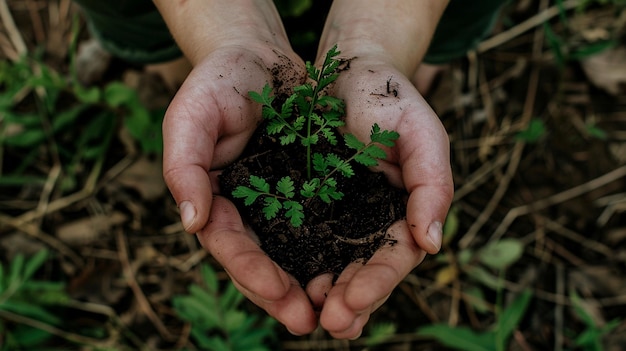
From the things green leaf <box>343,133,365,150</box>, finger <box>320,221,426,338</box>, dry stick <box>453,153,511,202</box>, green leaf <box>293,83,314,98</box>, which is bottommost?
dry stick <box>453,153,511,202</box>

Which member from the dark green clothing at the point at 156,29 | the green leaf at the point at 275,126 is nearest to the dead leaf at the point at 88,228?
the dark green clothing at the point at 156,29

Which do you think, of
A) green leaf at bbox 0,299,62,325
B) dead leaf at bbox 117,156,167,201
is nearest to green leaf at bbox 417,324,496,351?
dead leaf at bbox 117,156,167,201

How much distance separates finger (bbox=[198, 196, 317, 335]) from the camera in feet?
6.19

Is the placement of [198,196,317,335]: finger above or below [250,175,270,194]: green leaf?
below

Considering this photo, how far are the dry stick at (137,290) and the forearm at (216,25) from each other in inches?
55.9

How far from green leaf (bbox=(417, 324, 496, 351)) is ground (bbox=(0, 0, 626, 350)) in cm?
35

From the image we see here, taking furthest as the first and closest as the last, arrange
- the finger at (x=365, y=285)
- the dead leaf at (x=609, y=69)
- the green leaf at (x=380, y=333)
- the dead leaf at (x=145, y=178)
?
the dead leaf at (x=609, y=69) → the dead leaf at (x=145, y=178) → the green leaf at (x=380, y=333) → the finger at (x=365, y=285)

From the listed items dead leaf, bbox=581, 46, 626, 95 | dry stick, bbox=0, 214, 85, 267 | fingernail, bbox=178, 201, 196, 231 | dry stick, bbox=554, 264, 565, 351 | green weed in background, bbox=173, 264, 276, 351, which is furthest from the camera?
dead leaf, bbox=581, 46, 626, 95

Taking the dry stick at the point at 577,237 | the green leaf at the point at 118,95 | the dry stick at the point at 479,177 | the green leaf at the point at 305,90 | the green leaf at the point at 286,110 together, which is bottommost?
the dry stick at the point at 577,237

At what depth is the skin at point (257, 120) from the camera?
1945 mm

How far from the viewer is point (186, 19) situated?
257 centimetres

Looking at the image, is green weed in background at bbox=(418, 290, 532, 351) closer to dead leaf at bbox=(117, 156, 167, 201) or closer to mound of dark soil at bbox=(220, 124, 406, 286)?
mound of dark soil at bbox=(220, 124, 406, 286)

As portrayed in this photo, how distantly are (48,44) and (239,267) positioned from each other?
289cm

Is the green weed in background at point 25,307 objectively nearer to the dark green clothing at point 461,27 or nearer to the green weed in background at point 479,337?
the green weed in background at point 479,337
